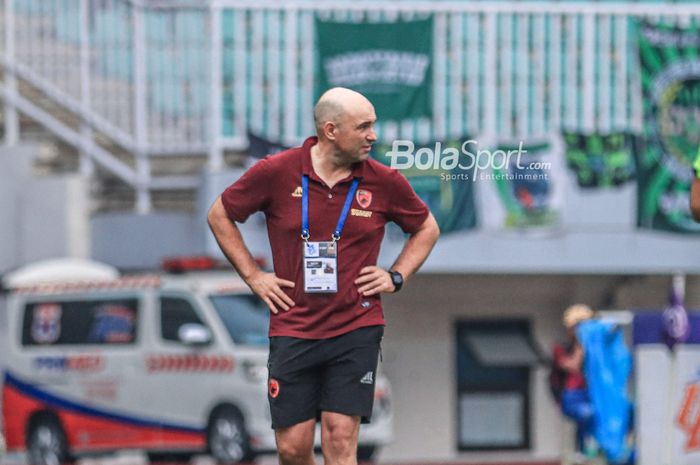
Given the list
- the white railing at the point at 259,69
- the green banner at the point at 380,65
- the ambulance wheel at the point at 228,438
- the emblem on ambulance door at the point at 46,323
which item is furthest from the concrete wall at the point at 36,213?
the ambulance wheel at the point at 228,438

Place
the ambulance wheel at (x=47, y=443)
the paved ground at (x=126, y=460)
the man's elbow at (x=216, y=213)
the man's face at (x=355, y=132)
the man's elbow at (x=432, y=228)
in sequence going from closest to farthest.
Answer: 1. the man's face at (x=355, y=132)
2. the man's elbow at (x=216, y=213)
3. the man's elbow at (x=432, y=228)
4. the paved ground at (x=126, y=460)
5. the ambulance wheel at (x=47, y=443)

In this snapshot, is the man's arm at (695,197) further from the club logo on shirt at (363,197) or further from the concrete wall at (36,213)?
the concrete wall at (36,213)

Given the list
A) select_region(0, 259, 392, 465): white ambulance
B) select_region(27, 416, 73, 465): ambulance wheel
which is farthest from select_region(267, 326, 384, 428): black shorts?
select_region(27, 416, 73, 465): ambulance wheel

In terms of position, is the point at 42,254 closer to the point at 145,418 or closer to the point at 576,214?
the point at 145,418

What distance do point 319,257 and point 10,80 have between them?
16072 mm

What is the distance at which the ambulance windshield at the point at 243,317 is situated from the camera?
18.1 metres

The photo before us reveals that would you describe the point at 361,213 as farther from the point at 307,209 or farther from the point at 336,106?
the point at 336,106

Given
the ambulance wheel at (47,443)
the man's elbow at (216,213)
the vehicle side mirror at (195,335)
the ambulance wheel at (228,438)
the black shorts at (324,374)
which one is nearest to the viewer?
the black shorts at (324,374)

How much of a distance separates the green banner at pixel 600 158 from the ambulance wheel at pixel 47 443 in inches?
258

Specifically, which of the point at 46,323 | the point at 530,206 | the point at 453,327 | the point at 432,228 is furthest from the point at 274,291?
the point at 453,327

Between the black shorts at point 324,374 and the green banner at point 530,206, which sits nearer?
the black shorts at point 324,374

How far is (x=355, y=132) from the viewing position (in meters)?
6.88

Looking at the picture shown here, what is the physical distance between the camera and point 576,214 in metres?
22.0

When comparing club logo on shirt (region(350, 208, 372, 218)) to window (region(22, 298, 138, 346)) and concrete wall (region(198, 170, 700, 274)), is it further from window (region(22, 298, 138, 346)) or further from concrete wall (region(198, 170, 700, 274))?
concrete wall (region(198, 170, 700, 274))
